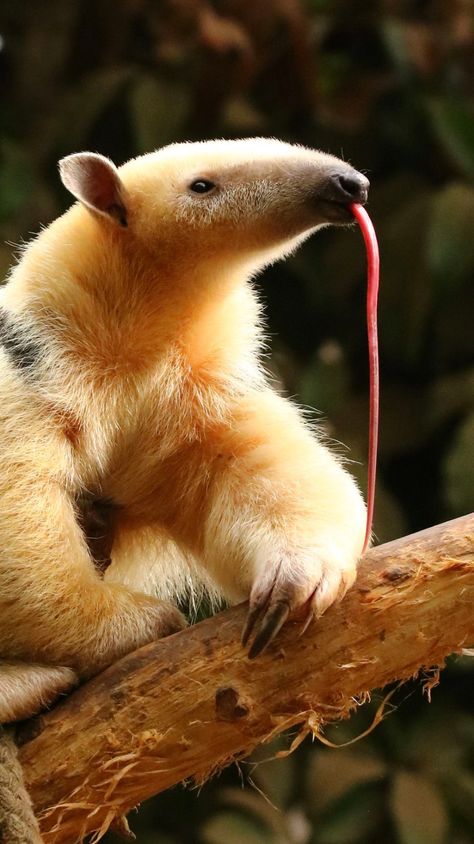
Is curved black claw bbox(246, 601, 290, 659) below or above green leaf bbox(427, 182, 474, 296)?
above

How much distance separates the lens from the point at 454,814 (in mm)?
3312

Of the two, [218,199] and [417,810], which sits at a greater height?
[218,199]

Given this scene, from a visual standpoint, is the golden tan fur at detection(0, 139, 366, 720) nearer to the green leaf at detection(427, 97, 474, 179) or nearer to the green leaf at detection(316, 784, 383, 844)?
the green leaf at detection(316, 784, 383, 844)

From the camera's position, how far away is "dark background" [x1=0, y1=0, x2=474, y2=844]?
337 centimetres

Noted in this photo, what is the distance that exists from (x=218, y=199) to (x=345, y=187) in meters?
0.24

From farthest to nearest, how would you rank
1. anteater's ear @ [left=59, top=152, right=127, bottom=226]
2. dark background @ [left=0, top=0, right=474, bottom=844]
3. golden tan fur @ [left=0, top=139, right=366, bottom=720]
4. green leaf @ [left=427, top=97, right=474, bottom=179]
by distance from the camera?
green leaf @ [left=427, top=97, right=474, bottom=179]
dark background @ [left=0, top=0, right=474, bottom=844]
anteater's ear @ [left=59, top=152, right=127, bottom=226]
golden tan fur @ [left=0, top=139, right=366, bottom=720]

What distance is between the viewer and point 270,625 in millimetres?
1762

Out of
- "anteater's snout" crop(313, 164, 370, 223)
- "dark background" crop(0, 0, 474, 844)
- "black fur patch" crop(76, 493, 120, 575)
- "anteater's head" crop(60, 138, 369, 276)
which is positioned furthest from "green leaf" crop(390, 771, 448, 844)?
"anteater's snout" crop(313, 164, 370, 223)

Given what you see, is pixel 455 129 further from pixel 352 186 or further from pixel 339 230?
pixel 352 186

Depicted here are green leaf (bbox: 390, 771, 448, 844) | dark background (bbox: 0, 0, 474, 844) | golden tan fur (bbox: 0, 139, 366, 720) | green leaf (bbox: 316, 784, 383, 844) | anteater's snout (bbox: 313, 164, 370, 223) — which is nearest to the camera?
golden tan fur (bbox: 0, 139, 366, 720)

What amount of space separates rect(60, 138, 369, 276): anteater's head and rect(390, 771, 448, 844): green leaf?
67.4 inches

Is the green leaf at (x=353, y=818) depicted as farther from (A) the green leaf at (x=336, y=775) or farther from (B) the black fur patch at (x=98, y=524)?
(B) the black fur patch at (x=98, y=524)

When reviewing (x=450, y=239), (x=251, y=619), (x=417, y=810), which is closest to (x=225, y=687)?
(x=251, y=619)

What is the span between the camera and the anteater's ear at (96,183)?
2.08 m
